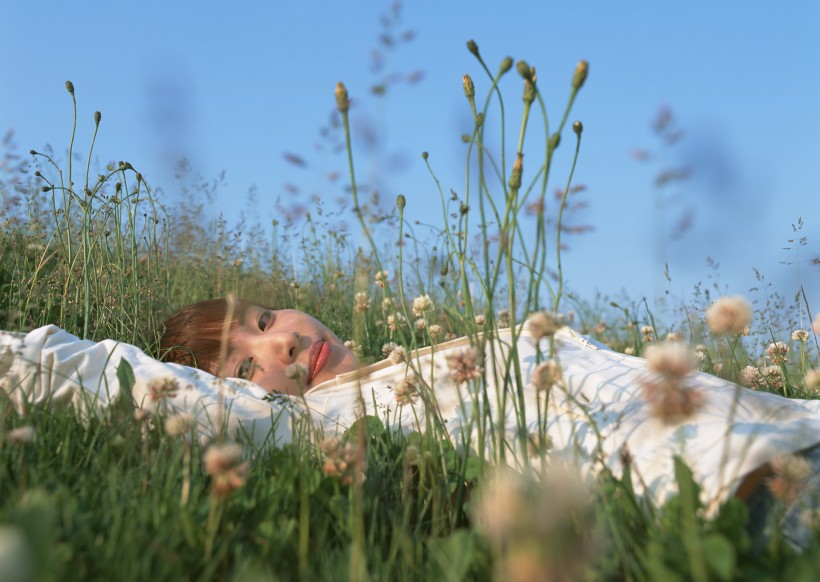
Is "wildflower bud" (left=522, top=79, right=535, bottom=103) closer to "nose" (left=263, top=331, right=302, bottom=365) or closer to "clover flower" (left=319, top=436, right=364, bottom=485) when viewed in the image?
"clover flower" (left=319, top=436, right=364, bottom=485)

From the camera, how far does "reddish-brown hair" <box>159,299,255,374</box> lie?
3.63m

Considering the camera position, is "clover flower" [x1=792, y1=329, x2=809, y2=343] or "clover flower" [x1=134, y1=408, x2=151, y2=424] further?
"clover flower" [x1=792, y1=329, x2=809, y2=343]

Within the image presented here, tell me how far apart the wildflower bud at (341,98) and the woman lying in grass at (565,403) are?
1.38 feet

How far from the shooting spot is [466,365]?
1759 mm

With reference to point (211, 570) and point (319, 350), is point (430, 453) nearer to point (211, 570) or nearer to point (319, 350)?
point (211, 570)

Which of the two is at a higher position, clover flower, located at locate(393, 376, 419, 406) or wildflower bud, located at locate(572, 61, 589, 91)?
wildflower bud, located at locate(572, 61, 589, 91)

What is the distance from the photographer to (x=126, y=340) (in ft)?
11.5

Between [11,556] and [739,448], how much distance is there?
1.59 metres

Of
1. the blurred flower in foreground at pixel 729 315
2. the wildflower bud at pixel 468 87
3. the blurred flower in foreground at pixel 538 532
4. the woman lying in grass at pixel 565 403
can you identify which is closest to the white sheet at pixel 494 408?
the woman lying in grass at pixel 565 403

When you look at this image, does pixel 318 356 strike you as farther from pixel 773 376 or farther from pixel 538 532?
pixel 538 532

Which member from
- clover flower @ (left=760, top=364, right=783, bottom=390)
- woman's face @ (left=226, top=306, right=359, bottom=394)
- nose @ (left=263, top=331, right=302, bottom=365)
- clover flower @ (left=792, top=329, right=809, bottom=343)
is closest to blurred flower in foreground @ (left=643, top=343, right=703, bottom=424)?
woman's face @ (left=226, top=306, right=359, bottom=394)

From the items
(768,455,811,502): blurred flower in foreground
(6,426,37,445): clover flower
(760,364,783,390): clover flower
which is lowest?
(768,455,811,502): blurred flower in foreground

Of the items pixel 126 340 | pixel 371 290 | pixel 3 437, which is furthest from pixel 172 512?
pixel 371 290

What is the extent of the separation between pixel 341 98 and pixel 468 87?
0.40m
